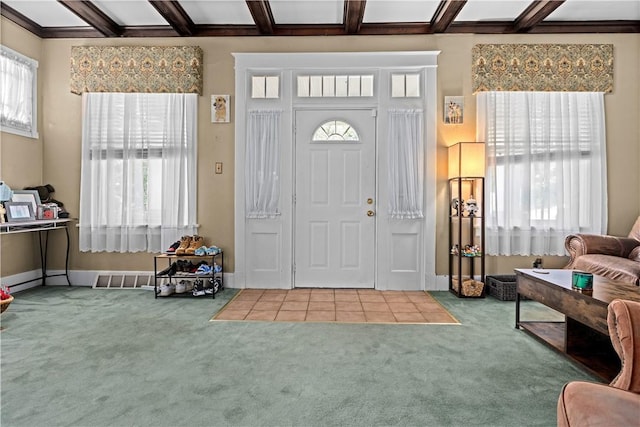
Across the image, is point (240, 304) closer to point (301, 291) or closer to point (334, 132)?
point (301, 291)

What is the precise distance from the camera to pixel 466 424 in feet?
5.62

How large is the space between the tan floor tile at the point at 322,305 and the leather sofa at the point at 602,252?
2438mm

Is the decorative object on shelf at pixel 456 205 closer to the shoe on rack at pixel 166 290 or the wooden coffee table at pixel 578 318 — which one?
the wooden coffee table at pixel 578 318

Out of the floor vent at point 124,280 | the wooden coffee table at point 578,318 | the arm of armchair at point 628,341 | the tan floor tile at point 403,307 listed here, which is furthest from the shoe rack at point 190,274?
the arm of armchair at point 628,341

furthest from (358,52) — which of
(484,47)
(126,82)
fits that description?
(126,82)

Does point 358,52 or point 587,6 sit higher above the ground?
point 587,6

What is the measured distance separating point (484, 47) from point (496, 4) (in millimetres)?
483

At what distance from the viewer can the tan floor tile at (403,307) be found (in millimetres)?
3533

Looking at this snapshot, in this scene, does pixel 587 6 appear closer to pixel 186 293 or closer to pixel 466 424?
pixel 466 424

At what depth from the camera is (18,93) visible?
417 centimetres

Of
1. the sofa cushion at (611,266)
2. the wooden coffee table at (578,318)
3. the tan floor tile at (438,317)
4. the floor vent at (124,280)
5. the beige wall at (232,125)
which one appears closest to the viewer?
the wooden coffee table at (578,318)

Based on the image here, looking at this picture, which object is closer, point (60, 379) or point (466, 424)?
point (466, 424)

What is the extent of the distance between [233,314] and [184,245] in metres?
1.19

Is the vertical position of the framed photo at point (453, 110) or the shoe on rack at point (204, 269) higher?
the framed photo at point (453, 110)
